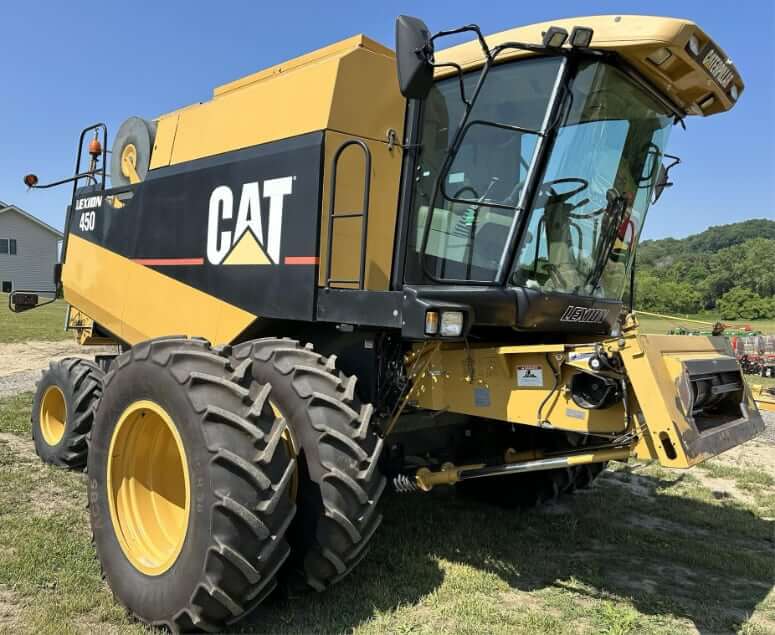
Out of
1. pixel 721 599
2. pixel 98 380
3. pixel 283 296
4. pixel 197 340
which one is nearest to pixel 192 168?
pixel 283 296

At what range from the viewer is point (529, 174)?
3475 millimetres

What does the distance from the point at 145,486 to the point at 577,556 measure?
9.22ft

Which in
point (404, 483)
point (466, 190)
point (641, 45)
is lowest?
point (404, 483)

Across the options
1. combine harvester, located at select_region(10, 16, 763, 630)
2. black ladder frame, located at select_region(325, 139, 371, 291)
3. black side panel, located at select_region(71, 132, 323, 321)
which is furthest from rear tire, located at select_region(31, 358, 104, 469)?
black ladder frame, located at select_region(325, 139, 371, 291)

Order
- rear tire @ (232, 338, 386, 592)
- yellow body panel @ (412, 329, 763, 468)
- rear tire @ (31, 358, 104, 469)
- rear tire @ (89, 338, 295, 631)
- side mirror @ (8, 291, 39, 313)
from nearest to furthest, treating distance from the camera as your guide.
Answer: rear tire @ (89, 338, 295, 631) → yellow body panel @ (412, 329, 763, 468) → rear tire @ (232, 338, 386, 592) → rear tire @ (31, 358, 104, 469) → side mirror @ (8, 291, 39, 313)

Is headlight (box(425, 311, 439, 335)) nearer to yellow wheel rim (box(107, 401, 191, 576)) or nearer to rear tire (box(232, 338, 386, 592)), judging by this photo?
rear tire (box(232, 338, 386, 592))

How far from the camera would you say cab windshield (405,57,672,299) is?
3.47 metres

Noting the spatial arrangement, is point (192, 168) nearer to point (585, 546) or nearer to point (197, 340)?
point (197, 340)

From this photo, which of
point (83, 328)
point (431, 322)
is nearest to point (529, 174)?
point (431, 322)

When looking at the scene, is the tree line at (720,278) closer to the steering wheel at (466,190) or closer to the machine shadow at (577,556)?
the steering wheel at (466,190)

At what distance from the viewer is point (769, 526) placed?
5.27m

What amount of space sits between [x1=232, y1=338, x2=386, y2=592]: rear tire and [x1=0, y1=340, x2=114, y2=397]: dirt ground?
7.13m

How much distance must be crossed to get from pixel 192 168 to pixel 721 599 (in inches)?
173

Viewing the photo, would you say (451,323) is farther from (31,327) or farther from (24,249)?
(24,249)
